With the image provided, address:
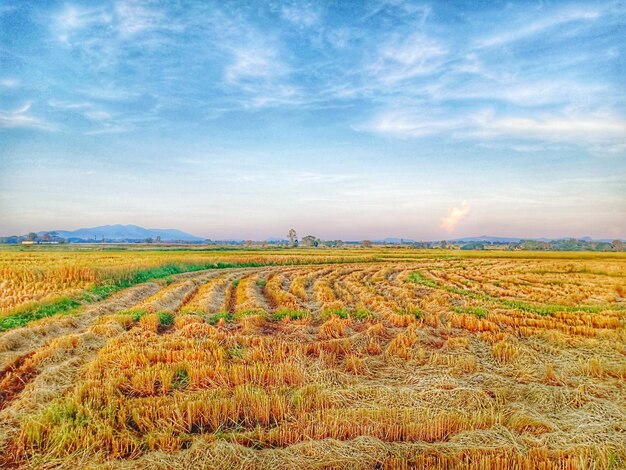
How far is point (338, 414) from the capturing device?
592 centimetres

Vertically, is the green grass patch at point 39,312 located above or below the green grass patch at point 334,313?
below

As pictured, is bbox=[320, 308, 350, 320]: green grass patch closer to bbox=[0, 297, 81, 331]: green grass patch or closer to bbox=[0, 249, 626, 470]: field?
bbox=[0, 249, 626, 470]: field

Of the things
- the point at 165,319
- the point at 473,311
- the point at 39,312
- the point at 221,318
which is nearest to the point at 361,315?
the point at 473,311

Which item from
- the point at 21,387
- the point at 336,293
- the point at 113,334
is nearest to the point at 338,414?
the point at 21,387

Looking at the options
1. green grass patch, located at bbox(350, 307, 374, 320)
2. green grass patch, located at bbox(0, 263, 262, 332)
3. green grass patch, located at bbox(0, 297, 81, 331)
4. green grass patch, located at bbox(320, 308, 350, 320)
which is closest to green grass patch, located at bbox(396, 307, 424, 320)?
green grass patch, located at bbox(350, 307, 374, 320)

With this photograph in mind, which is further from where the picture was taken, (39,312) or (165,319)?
(39,312)

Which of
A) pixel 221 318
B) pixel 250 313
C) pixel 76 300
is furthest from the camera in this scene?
pixel 76 300

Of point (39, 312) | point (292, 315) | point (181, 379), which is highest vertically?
point (292, 315)

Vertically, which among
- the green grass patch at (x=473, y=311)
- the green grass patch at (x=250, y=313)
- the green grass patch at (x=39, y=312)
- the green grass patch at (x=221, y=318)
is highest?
the green grass patch at (x=473, y=311)

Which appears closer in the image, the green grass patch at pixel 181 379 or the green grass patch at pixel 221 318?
the green grass patch at pixel 181 379

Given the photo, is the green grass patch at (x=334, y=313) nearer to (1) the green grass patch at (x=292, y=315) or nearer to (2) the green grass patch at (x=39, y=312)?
(1) the green grass patch at (x=292, y=315)

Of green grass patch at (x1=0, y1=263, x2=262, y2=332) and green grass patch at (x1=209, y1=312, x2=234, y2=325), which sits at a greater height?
green grass patch at (x1=209, y1=312, x2=234, y2=325)

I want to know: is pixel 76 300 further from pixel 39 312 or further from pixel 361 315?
pixel 361 315

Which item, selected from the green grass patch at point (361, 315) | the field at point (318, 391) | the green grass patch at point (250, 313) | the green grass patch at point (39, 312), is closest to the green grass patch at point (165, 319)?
the field at point (318, 391)
